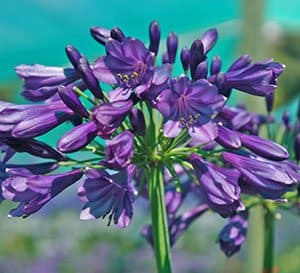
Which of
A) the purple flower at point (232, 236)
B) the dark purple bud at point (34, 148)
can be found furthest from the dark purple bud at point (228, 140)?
the purple flower at point (232, 236)

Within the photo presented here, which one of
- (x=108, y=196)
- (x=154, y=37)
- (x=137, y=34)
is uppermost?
(x=137, y=34)

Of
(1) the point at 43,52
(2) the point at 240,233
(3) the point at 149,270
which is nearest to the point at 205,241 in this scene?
(3) the point at 149,270

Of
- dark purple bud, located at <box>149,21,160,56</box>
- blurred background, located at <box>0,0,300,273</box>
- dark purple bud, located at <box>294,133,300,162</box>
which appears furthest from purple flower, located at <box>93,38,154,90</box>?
blurred background, located at <box>0,0,300,273</box>

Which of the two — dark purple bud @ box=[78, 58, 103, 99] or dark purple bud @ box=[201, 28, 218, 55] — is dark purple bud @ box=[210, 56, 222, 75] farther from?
dark purple bud @ box=[78, 58, 103, 99]

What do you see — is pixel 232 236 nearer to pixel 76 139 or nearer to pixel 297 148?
pixel 297 148

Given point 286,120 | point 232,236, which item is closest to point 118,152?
point 232,236
